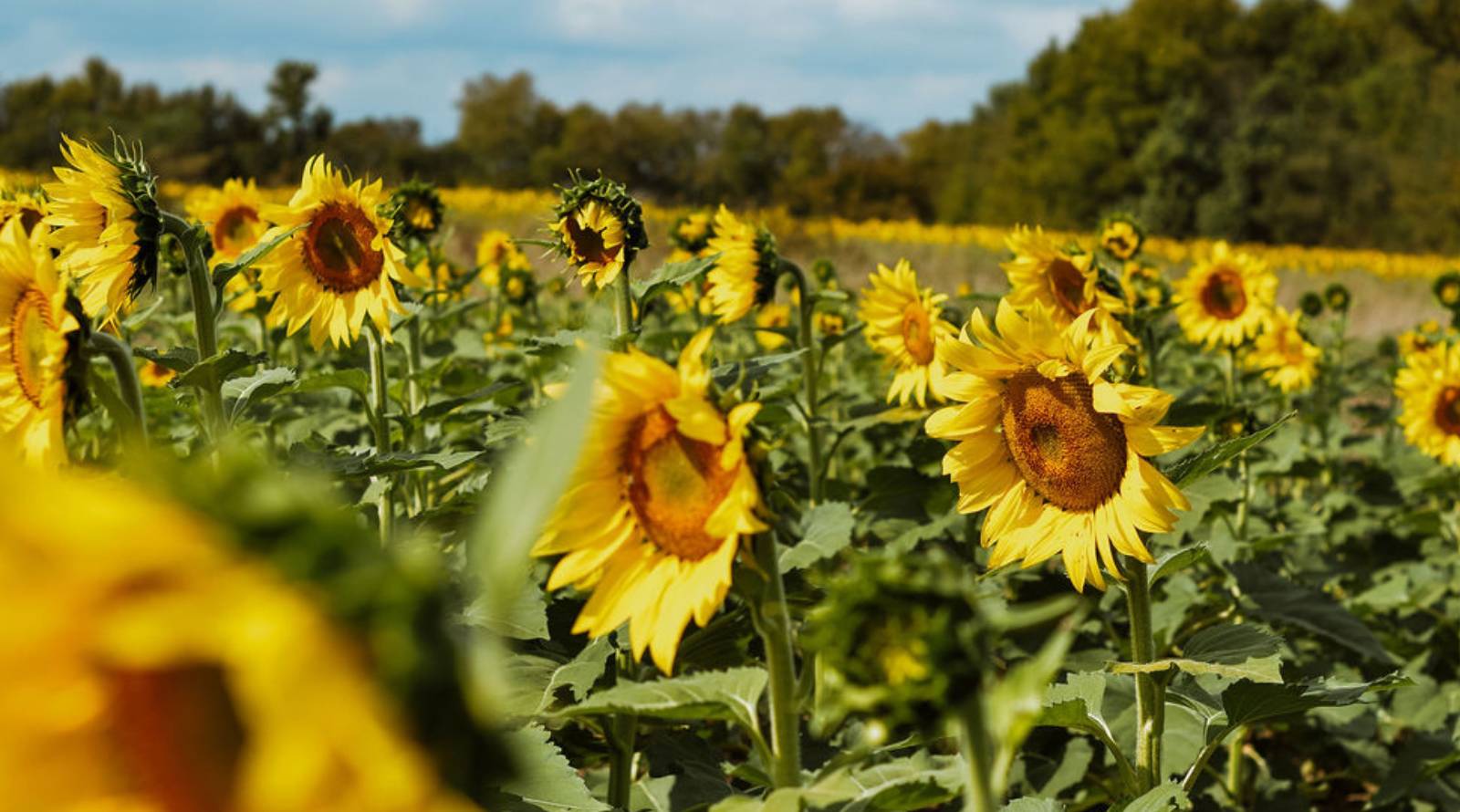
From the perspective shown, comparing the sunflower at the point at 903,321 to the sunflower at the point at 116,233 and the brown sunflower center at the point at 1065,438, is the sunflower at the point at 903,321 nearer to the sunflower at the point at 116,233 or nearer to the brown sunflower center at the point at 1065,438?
the brown sunflower center at the point at 1065,438

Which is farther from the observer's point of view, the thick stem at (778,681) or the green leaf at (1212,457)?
the green leaf at (1212,457)

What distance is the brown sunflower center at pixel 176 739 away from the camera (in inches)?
20.5

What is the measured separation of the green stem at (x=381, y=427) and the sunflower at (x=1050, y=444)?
1.03 metres

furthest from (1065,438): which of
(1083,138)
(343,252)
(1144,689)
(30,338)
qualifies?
(1083,138)

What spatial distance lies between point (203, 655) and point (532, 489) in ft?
0.48

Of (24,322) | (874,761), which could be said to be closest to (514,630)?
(874,761)

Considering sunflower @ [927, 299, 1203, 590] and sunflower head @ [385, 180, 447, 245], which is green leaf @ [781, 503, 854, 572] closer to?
sunflower @ [927, 299, 1203, 590]

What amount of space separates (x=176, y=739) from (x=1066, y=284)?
2.80 metres

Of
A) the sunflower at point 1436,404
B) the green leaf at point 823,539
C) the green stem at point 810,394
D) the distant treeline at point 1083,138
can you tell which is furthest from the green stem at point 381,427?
the distant treeline at point 1083,138

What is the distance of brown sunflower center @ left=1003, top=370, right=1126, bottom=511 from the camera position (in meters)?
1.85

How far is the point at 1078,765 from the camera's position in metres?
2.72

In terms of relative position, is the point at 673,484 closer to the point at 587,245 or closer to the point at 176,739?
the point at 176,739

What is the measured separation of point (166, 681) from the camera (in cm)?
52

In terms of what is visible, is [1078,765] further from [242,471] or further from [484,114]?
[484,114]
